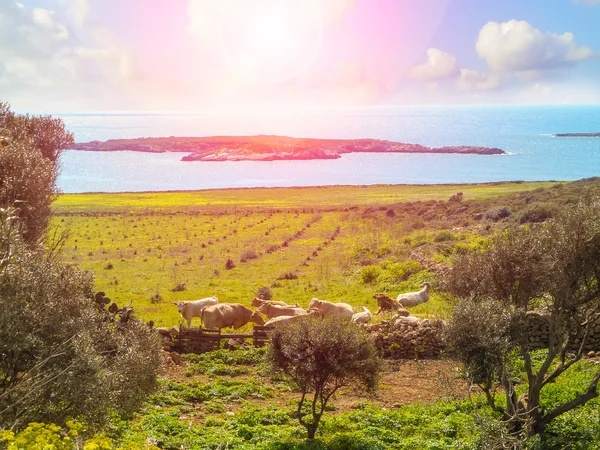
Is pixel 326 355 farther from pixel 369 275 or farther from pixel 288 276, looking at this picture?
pixel 288 276

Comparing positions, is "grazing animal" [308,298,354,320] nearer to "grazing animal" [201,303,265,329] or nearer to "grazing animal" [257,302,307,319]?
"grazing animal" [257,302,307,319]

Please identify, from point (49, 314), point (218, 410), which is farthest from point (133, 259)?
point (49, 314)

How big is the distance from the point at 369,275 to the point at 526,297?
2317 cm

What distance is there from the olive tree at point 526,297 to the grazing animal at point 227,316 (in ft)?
46.6

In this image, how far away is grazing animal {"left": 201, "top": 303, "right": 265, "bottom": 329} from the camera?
25312 mm

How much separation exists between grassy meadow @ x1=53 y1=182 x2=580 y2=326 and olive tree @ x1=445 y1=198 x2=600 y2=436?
12.5m

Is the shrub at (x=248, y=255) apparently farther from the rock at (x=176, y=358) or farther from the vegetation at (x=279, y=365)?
the rock at (x=176, y=358)

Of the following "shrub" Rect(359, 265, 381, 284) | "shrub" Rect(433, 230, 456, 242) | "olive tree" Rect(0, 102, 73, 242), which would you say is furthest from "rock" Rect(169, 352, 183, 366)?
"shrub" Rect(433, 230, 456, 242)

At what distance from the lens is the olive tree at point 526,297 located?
1195cm

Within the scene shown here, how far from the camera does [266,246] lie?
52.9 meters

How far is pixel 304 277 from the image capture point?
39.0m

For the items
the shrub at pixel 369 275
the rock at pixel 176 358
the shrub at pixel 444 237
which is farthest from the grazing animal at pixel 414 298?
the shrub at pixel 444 237

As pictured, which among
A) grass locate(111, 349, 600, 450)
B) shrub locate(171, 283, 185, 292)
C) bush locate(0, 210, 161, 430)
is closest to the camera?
bush locate(0, 210, 161, 430)

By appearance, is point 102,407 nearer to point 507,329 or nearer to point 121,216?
point 507,329
